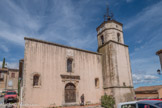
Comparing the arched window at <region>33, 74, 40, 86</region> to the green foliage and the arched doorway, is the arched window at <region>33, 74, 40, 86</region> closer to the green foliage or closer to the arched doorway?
the arched doorway

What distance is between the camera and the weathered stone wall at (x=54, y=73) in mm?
12531

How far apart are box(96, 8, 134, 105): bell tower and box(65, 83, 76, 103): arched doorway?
4637mm

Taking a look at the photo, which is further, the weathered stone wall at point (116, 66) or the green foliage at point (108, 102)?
the weathered stone wall at point (116, 66)

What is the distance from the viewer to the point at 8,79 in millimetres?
35312

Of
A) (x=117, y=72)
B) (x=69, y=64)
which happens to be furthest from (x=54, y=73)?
(x=117, y=72)

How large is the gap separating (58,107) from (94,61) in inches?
305

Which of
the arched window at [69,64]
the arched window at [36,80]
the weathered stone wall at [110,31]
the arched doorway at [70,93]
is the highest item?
the weathered stone wall at [110,31]

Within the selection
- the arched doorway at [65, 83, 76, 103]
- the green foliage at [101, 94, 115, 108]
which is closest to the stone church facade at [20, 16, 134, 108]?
the arched doorway at [65, 83, 76, 103]

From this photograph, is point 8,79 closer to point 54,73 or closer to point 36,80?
point 36,80

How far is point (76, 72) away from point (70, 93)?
2.56m

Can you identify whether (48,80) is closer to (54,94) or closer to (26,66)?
(54,94)

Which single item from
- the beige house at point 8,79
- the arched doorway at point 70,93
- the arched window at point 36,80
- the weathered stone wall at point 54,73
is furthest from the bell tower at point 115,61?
the beige house at point 8,79

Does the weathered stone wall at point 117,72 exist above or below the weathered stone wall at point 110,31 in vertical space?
below

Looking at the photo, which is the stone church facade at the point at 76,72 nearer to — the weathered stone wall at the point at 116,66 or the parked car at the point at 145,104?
the weathered stone wall at the point at 116,66
